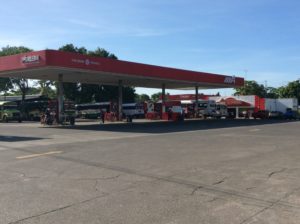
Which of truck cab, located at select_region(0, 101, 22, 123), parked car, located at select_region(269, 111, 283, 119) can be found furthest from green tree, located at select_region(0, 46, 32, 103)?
parked car, located at select_region(269, 111, 283, 119)

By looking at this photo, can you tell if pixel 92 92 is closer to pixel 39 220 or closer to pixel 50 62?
pixel 50 62

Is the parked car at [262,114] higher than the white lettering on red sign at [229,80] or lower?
lower

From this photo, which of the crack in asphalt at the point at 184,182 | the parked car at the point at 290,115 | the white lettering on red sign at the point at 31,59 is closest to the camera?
the crack in asphalt at the point at 184,182

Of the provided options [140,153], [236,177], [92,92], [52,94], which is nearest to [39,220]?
[236,177]

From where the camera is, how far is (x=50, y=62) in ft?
105

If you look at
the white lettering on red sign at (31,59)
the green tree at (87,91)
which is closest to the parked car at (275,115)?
the green tree at (87,91)

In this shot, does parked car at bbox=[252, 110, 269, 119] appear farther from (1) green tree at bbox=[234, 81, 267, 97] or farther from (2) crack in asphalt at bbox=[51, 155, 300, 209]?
(2) crack in asphalt at bbox=[51, 155, 300, 209]

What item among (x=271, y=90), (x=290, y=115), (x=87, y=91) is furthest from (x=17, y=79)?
(x=271, y=90)

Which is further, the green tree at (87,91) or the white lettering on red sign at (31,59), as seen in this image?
the green tree at (87,91)

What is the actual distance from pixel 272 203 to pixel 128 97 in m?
72.0

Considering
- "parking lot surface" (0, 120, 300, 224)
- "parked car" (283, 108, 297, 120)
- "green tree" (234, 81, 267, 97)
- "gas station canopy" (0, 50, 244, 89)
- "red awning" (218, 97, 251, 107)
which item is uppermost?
"green tree" (234, 81, 267, 97)

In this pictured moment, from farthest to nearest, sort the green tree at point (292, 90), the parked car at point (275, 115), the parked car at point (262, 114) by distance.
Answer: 1. the green tree at point (292, 90)
2. the parked car at point (262, 114)
3. the parked car at point (275, 115)

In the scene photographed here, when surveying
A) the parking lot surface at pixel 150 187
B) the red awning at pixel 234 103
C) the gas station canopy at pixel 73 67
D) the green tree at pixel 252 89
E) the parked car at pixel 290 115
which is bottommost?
the parking lot surface at pixel 150 187

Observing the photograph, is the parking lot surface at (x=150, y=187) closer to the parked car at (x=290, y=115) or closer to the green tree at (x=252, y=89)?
the parked car at (x=290, y=115)
